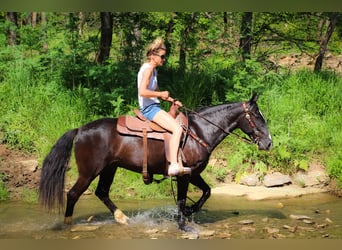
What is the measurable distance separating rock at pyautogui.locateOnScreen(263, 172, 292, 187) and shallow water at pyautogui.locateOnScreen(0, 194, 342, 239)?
527 millimetres

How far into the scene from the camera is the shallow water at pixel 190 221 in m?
5.53

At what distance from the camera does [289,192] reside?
7695 mm

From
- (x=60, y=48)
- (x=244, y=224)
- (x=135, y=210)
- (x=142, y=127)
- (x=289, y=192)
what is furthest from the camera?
(x=60, y=48)

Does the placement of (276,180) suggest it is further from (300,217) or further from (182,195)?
(182,195)

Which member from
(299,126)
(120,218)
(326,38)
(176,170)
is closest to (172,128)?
(176,170)

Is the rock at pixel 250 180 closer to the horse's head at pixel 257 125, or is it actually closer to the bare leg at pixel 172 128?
the horse's head at pixel 257 125

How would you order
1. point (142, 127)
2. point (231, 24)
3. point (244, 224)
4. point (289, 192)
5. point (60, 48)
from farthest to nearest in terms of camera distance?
point (231, 24), point (60, 48), point (289, 192), point (244, 224), point (142, 127)

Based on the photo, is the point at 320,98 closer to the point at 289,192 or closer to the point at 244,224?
the point at 289,192

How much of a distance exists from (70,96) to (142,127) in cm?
414

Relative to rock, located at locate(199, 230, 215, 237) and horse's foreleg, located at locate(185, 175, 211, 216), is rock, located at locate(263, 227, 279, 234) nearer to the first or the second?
rock, located at locate(199, 230, 215, 237)

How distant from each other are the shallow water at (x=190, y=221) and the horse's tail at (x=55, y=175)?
36 centimetres

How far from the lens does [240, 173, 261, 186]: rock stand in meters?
7.96

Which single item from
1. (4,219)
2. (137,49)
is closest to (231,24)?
(137,49)

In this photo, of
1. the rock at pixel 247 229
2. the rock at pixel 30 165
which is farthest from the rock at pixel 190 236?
the rock at pixel 30 165
